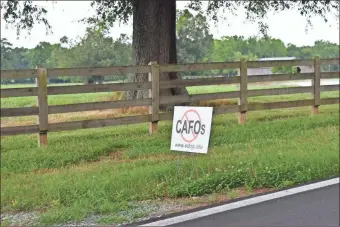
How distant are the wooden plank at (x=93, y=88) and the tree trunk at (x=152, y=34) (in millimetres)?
3305

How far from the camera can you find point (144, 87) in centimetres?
983

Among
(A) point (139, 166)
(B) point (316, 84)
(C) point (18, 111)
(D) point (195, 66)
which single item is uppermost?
(D) point (195, 66)

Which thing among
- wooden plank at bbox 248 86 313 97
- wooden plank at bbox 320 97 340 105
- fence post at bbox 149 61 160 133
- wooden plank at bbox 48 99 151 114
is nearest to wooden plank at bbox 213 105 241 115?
wooden plank at bbox 248 86 313 97

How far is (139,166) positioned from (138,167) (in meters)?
0.11

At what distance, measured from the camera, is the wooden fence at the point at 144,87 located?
28.0 ft

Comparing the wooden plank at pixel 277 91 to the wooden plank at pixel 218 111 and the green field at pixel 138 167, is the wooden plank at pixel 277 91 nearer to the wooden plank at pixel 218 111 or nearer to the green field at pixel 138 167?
the wooden plank at pixel 218 111

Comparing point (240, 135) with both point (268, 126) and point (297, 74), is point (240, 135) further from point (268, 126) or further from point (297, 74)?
point (297, 74)

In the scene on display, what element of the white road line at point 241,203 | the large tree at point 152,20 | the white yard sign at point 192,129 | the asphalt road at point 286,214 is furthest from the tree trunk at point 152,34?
the asphalt road at point 286,214

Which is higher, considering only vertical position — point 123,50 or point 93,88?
point 123,50

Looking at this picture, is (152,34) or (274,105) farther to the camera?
(152,34)

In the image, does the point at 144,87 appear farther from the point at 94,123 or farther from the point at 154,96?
the point at 94,123

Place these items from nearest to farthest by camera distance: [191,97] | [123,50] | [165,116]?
[165,116] → [191,97] → [123,50]

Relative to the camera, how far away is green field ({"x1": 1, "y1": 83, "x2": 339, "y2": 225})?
539 cm

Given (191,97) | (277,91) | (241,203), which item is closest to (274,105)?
(277,91)
